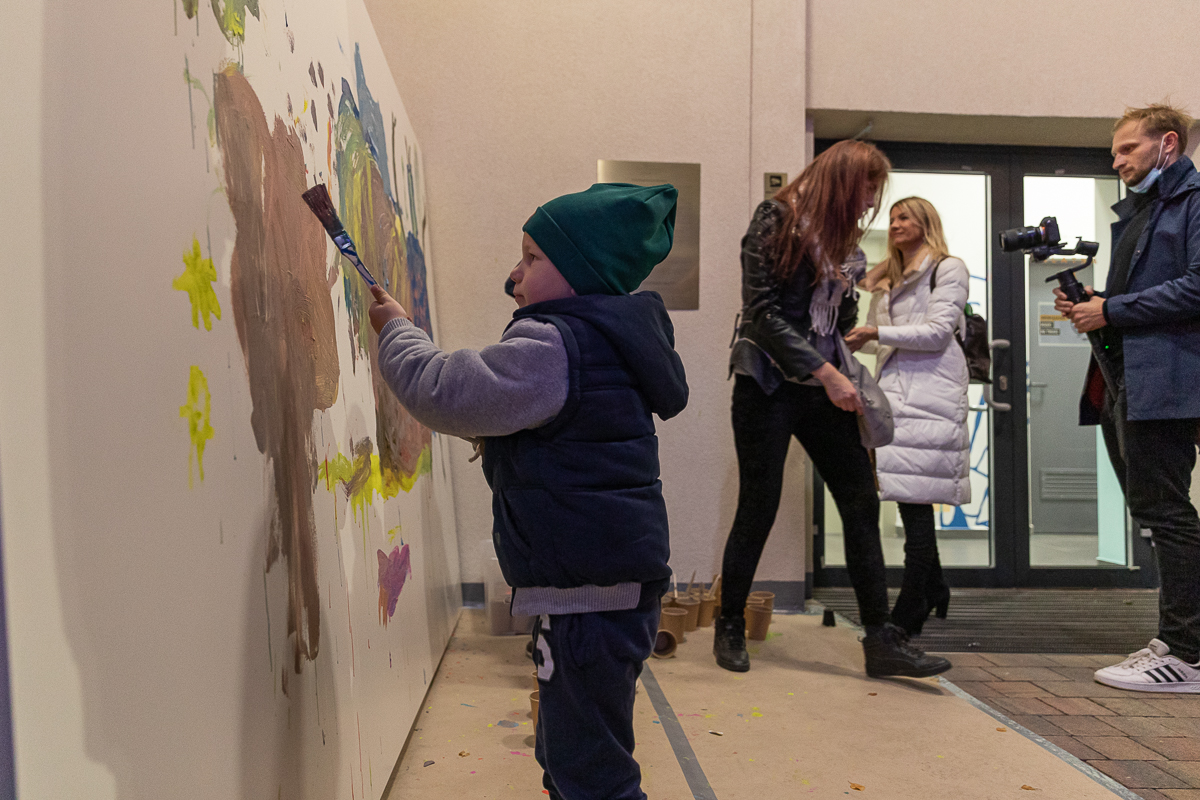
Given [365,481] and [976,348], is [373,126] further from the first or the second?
[976,348]

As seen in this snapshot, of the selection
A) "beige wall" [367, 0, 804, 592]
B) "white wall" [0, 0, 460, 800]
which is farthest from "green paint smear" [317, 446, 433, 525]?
"beige wall" [367, 0, 804, 592]

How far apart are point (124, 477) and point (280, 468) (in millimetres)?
399

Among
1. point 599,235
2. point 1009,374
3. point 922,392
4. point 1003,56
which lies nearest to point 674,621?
point 922,392

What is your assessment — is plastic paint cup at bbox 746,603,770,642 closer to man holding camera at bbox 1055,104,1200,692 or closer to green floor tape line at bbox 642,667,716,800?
green floor tape line at bbox 642,667,716,800

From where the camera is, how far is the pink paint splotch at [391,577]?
1647 mm

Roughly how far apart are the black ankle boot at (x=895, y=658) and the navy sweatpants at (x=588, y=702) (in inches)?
53.8

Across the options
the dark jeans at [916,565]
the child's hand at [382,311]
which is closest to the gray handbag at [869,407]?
the dark jeans at [916,565]

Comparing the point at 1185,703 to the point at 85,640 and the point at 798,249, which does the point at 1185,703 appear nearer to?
the point at 798,249

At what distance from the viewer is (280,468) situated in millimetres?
1090

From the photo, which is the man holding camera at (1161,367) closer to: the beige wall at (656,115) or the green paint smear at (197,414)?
the beige wall at (656,115)

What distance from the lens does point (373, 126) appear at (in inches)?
80.6

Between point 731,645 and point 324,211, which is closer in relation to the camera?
point 324,211

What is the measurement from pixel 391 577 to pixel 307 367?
25.5 inches

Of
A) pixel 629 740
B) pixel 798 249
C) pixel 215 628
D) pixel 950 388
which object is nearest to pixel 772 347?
pixel 798 249
